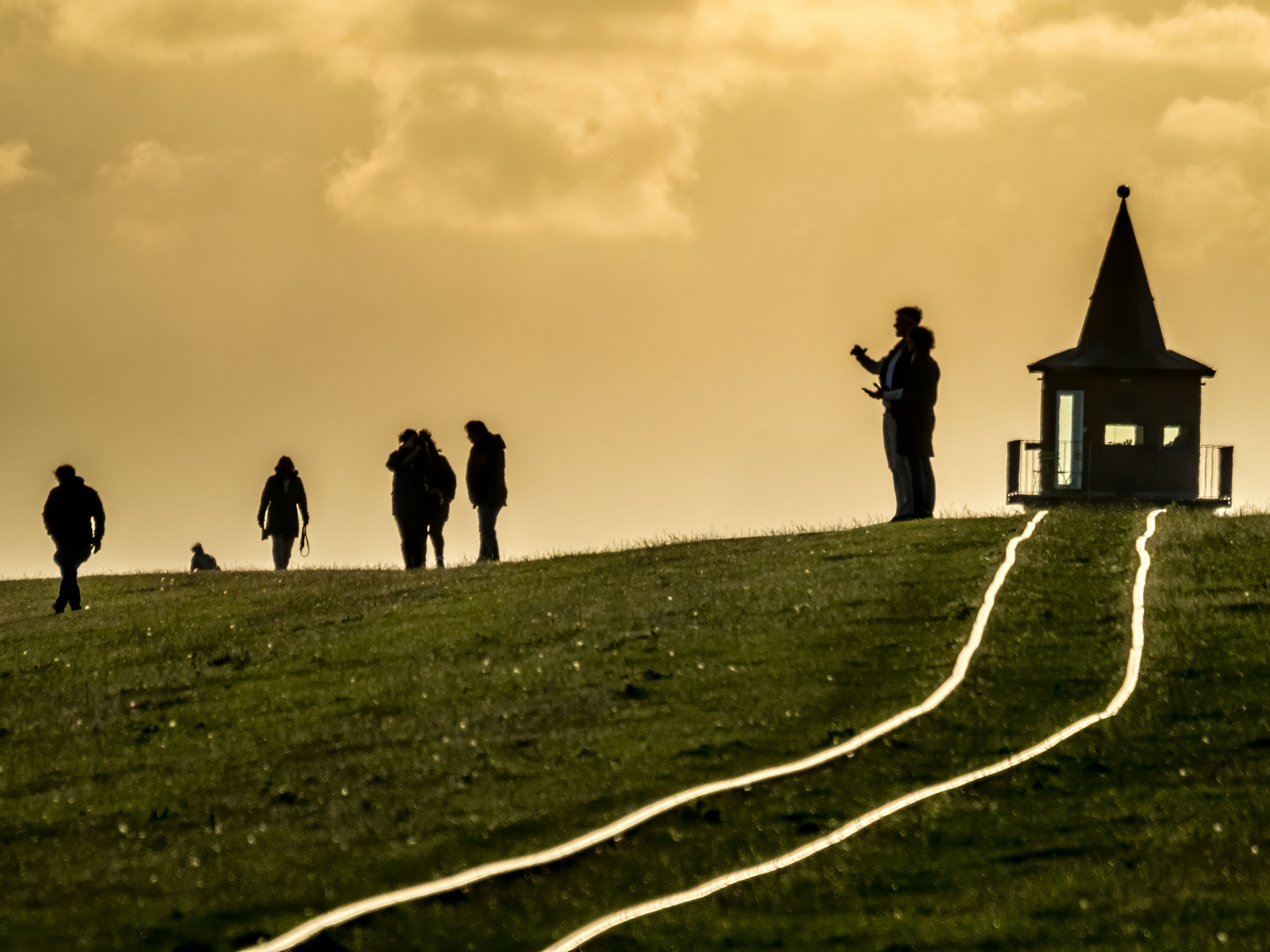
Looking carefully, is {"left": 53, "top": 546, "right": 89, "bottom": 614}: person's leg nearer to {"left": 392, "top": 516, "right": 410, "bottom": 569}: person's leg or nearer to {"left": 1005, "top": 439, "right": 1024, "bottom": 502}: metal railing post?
{"left": 392, "top": 516, "right": 410, "bottom": 569}: person's leg

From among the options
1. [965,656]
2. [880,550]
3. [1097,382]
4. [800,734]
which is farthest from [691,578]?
[1097,382]

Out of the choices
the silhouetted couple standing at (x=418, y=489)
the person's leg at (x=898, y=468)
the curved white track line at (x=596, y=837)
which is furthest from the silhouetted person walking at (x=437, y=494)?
the curved white track line at (x=596, y=837)

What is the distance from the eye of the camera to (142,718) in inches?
712

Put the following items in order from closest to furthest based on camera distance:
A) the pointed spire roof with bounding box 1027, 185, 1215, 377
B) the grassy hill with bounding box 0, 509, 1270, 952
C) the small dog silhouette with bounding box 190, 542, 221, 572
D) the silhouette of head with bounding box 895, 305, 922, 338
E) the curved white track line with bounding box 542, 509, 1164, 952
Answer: the curved white track line with bounding box 542, 509, 1164, 952, the grassy hill with bounding box 0, 509, 1270, 952, the silhouette of head with bounding box 895, 305, 922, 338, the small dog silhouette with bounding box 190, 542, 221, 572, the pointed spire roof with bounding box 1027, 185, 1215, 377

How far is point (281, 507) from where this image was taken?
33750 mm

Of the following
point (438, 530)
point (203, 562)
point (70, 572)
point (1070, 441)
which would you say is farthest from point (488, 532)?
point (1070, 441)

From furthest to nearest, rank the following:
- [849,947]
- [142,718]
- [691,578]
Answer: [691,578] < [142,718] < [849,947]

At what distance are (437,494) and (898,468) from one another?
7.78 m

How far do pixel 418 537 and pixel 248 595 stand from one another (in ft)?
12.6

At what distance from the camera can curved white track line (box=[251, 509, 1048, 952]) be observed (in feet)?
34.9

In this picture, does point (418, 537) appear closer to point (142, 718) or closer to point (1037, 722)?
point (142, 718)

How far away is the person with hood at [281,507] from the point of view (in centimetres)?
3375

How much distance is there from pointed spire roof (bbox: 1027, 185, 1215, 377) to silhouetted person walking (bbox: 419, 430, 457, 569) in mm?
24753

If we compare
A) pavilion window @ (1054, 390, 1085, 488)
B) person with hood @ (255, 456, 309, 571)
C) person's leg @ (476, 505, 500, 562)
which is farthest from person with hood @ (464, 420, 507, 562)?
pavilion window @ (1054, 390, 1085, 488)
